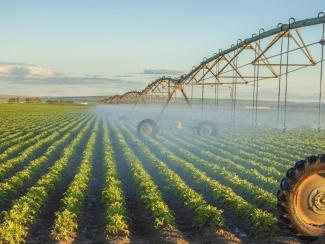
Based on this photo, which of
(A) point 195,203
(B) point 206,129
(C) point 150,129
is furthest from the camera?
(B) point 206,129

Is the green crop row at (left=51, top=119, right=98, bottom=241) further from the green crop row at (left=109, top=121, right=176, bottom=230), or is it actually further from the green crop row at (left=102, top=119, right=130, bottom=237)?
the green crop row at (left=109, top=121, right=176, bottom=230)

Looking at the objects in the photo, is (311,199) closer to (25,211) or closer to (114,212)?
(114,212)

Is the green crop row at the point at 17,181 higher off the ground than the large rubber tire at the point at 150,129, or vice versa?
the large rubber tire at the point at 150,129

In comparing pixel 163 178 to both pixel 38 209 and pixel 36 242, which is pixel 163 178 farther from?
pixel 36 242

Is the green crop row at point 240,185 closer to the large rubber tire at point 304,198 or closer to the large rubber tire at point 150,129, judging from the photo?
the large rubber tire at point 304,198

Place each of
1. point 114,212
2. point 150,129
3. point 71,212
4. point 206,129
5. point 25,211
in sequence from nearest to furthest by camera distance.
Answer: point 25,211 < point 114,212 < point 71,212 < point 150,129 < point 206,129

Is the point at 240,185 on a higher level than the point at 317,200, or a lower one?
lower

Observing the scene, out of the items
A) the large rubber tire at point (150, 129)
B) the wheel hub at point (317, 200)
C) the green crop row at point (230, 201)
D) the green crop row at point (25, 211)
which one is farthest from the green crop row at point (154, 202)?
the large rubber tire at point (150, 129)

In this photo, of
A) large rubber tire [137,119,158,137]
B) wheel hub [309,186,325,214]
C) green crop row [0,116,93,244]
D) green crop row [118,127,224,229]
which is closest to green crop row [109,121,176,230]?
green crop row [118,127,224,229]

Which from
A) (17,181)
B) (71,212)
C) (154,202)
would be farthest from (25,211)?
(17,181)

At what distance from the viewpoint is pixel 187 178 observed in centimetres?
1852

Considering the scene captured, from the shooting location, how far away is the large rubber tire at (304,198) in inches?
299

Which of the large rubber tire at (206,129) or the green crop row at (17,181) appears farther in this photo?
the large rubber tire at (206,129)

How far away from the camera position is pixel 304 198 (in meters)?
7.77
